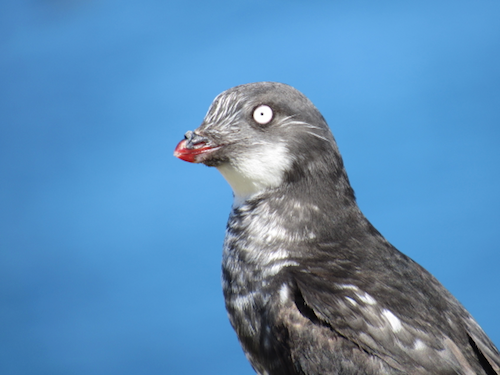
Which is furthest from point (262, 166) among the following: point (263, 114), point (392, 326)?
point (392, 326)

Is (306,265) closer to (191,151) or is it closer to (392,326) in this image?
(392,326)

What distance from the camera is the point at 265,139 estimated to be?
3146mm

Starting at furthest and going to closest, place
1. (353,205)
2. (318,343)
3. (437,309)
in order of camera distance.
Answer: (353,205), (437,309), (318,343)

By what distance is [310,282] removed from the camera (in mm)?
2998

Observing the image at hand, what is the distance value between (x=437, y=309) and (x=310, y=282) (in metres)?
0.55

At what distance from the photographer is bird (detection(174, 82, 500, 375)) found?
9.55 feet

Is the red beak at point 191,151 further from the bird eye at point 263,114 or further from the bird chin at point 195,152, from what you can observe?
the bird eye at point 263,114

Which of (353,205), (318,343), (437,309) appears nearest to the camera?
(318,343)

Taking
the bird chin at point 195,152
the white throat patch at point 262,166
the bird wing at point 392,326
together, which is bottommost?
A: the bird wing at point 392,326

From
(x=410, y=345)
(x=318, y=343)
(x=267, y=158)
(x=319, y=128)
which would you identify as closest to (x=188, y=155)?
(x=267, y=158)

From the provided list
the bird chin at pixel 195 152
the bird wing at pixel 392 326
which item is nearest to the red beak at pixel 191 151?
the bird chin at pixel 195 152

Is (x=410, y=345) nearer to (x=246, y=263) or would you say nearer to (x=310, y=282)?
(x=310, y=282)

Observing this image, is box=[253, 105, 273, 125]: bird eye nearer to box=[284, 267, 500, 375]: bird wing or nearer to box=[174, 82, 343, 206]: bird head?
box=[174, 82, 343, 206]: bird head

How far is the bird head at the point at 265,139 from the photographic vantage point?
10.3ft
